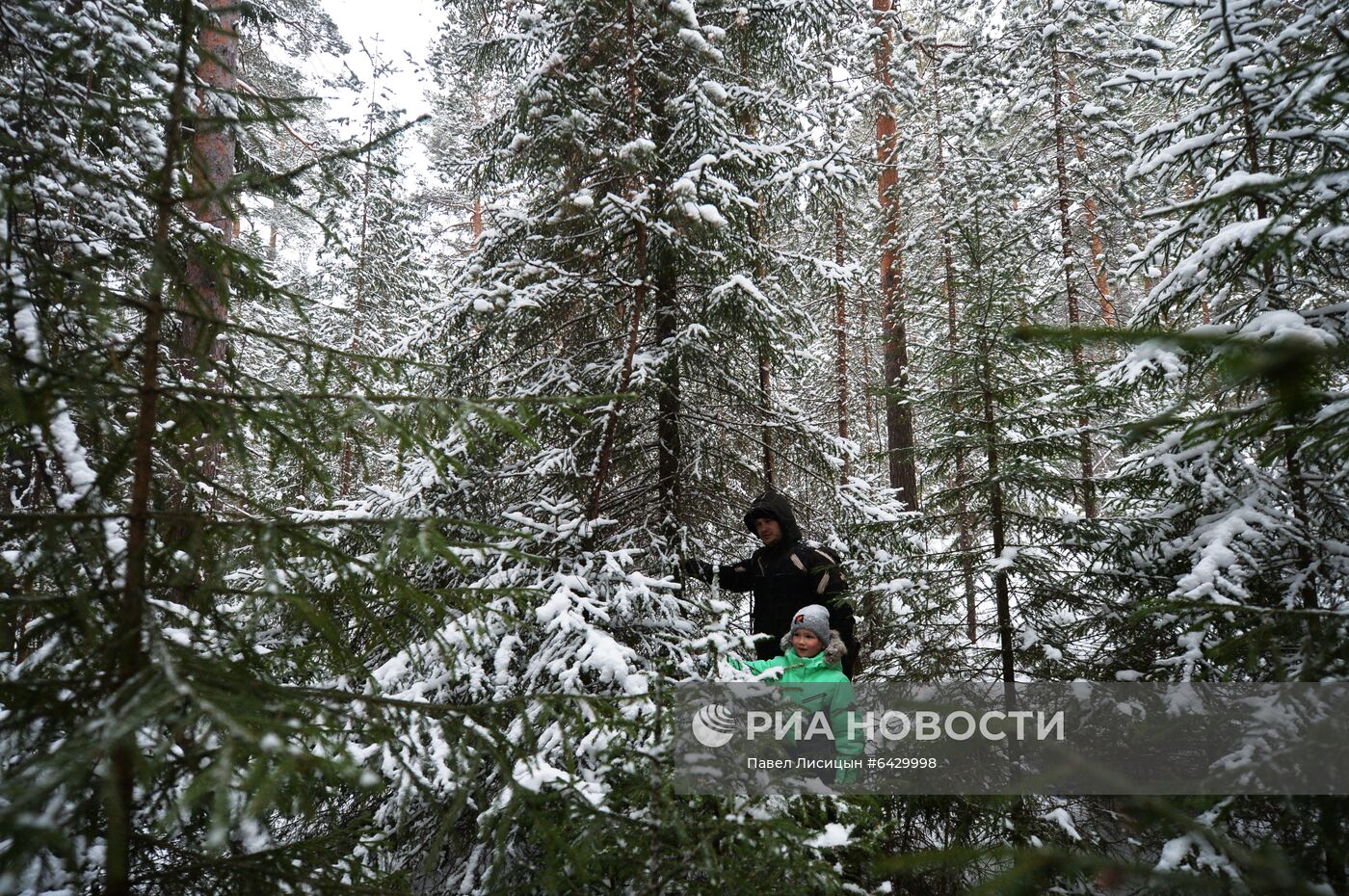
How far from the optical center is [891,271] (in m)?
12.9

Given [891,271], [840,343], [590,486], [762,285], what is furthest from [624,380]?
[840,343]

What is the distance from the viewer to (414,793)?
152 inches

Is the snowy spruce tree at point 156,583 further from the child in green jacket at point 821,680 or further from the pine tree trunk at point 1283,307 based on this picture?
the pine tree trunk at point 1283,307

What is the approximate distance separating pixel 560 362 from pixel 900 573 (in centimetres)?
350

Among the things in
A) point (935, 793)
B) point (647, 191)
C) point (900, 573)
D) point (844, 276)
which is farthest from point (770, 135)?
point (935, 793)

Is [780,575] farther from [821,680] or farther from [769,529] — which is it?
[821,680]

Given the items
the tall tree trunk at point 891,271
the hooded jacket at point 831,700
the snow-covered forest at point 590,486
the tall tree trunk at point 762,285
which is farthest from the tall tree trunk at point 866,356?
the hooded jacket at point 831,700

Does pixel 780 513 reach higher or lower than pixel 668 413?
lower

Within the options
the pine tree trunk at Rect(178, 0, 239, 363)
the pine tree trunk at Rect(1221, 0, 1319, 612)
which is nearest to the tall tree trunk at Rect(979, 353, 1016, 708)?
the pine tree trunk at Rect(1221, 0, 1319, 612)

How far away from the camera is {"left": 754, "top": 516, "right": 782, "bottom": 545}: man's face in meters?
5.86

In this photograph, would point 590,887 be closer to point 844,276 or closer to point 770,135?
point 844,276
